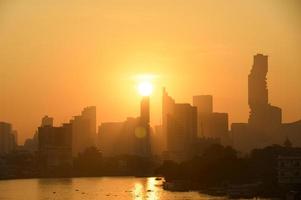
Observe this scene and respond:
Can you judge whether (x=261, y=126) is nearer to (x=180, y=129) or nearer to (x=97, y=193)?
(x=180, y=129)

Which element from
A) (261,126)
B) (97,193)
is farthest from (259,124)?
(97,193)

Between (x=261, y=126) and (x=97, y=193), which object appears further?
(x=261, y=126)

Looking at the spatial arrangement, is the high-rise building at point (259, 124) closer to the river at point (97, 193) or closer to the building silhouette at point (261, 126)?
the building silhouette at point (261, 126)

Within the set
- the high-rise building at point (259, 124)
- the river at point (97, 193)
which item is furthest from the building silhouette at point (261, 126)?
the river at point (97, 193)

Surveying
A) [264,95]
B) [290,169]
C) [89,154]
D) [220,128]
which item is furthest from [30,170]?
[290,169]

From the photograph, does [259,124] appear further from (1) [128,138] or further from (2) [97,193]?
(2) [97,193]

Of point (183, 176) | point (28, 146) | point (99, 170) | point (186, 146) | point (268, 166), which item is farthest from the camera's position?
point (28, 146)

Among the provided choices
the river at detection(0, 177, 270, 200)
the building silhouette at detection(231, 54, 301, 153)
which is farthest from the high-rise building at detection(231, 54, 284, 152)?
the river at detection(0, 177, 270, 200)

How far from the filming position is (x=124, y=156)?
112188mm

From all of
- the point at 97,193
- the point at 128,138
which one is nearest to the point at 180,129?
the point at 128,138

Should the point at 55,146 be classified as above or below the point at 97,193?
above

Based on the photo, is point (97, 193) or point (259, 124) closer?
point (97, 193)

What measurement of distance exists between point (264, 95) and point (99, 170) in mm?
55087

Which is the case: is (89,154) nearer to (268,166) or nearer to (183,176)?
(183,176)
